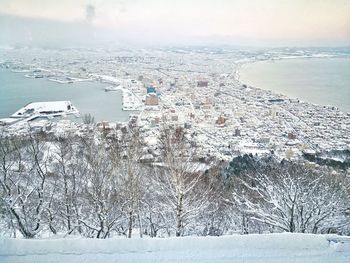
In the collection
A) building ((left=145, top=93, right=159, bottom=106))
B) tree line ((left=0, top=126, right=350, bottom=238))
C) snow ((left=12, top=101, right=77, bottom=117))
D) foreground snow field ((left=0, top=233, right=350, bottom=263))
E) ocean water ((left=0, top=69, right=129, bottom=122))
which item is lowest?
ocean water ((left=0, top=69, right=129, bottom=122))

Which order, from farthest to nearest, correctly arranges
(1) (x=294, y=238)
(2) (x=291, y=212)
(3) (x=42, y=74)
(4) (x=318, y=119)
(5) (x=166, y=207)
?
(3) (x=42, y=74) < (4) (x=318, y=119) < (5) (x=166, y=207) < (2) (x=291, y=212) < (1) (x=294, y=238)

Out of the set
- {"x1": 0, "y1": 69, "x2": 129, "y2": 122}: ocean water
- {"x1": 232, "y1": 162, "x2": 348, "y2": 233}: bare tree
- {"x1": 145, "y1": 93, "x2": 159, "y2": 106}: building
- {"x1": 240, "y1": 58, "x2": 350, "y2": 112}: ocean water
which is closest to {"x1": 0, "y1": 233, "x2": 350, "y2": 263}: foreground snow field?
{"x1": 232, "y1": 162, "x2": 348, "y2": 233}: bare tree

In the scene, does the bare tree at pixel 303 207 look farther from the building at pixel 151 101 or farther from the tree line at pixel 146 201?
the building at pixel 151 101

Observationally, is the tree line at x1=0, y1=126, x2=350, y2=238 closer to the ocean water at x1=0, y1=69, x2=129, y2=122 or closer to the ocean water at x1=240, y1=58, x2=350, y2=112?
the ocean water at x1=0, y1=69, x2=129, y2=122

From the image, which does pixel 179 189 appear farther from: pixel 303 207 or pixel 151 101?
pixel 151 101

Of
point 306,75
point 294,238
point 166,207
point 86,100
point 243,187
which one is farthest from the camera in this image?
point 306,75

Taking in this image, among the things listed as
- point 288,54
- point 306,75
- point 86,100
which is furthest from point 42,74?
point 288,54

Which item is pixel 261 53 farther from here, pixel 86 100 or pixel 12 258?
pixel 12 258

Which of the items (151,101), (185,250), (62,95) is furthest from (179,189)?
(62,95)
